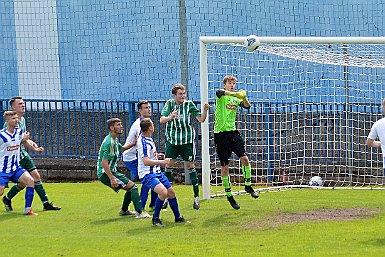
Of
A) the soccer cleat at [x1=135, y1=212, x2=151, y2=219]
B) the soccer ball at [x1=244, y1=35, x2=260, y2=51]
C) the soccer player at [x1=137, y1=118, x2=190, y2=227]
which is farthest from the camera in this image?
the soccer ball at [x1=244, y1=35, x2=260, y2=51]

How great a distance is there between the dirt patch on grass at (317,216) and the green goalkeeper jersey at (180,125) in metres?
2.01

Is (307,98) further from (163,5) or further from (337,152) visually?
(163,5)

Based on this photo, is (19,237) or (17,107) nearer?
(19,237)

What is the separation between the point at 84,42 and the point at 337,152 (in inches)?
223

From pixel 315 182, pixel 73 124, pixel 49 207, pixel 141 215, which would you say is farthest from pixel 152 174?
pixel 73 124

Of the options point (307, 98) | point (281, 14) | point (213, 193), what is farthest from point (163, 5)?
point (213, 193)

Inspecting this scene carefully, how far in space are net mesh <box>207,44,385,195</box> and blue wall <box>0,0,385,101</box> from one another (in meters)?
1.14

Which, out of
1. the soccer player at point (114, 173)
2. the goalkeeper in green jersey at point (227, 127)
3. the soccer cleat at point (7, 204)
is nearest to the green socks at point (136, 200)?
the soccer player at point (114, 173)

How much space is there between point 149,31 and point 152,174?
7.25 meters

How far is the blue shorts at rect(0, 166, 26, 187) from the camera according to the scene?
13953 mm

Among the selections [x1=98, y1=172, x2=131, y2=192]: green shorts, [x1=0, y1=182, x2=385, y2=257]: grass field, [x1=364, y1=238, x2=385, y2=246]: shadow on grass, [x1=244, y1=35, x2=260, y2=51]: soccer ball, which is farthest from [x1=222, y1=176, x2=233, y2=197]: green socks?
[x1=364, y1=238, x2=385, y2=246]: shadow on grass

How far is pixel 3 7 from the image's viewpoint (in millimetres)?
20312

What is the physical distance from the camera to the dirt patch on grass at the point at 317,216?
12607mm

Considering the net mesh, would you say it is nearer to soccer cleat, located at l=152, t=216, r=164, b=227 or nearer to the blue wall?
the blue wall
